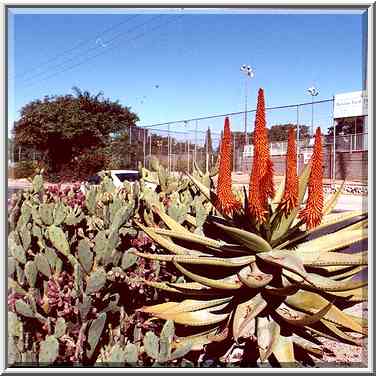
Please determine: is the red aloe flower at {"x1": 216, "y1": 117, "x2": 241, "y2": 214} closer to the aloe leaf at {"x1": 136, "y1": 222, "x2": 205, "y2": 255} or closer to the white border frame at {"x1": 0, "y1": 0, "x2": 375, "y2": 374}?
the aloe leaf at {"x1": 136, "y1": 222, "x2": 205, "y2": 255}

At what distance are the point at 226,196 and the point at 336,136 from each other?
0.84 meters

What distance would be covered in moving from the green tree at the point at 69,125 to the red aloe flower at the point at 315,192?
112cm

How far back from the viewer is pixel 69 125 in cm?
313

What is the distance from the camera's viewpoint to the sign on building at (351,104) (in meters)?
2.95

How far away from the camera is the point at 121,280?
274cm

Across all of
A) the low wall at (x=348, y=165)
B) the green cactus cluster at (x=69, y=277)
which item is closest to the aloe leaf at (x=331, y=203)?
the low wall at (x=348, y=165)

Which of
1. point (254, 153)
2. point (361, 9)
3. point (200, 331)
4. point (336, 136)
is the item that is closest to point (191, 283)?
point (200, 331)

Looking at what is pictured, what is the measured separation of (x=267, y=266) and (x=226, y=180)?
491mm

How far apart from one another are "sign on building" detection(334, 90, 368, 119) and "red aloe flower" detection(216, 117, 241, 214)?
784mm

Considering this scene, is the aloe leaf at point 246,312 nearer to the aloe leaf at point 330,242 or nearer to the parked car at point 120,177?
the aloe leaf at point 330,242

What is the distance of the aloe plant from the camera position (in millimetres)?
2496

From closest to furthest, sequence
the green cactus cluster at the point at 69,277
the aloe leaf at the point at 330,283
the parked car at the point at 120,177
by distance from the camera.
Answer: the aloe leaf at the point at 330,283
the green cactus cluster at the point at 69,277
the parked car at the point at 120,177

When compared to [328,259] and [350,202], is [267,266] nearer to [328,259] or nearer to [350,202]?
[328,259]

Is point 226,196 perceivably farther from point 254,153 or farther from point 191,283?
point 191,283
